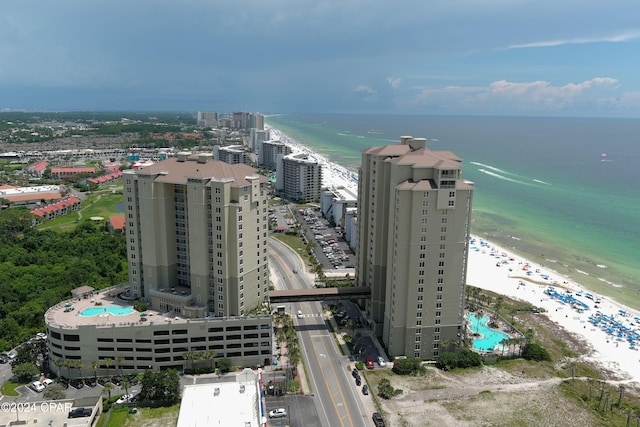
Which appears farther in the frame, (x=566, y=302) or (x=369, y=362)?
(x=566, y=302)

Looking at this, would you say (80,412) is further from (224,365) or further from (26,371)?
(224,365)

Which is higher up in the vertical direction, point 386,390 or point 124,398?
point 386,390

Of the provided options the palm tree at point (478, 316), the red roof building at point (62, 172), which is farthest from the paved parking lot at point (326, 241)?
the red roof building at point (62, 172)

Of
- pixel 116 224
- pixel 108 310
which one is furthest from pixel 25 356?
pixel 116 224

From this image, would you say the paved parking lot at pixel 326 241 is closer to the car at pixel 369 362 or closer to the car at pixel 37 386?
the car at pixel 369 362

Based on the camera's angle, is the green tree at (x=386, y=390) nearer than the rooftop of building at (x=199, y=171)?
Yes

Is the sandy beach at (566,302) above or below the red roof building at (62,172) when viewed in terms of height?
→ below
